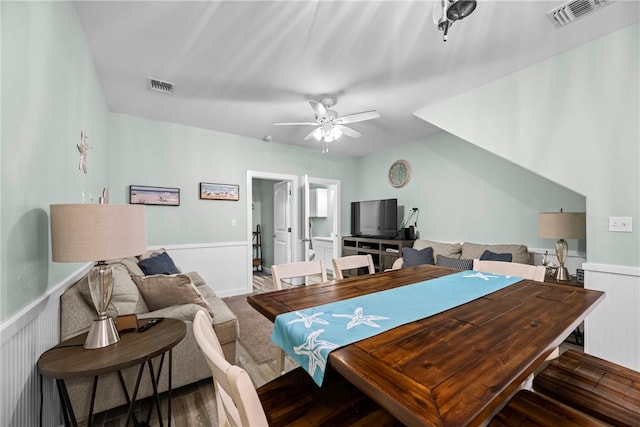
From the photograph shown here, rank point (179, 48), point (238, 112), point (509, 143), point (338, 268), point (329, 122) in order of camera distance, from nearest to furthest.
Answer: point (338, 268) → point (179, 48) → point (509, 143) → point (329, 122) → point (238, 112)

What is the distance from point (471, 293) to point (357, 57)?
202 cm

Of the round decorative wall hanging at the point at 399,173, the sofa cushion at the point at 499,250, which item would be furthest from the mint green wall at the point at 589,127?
the round decorative wall hanging at the point at 399,173

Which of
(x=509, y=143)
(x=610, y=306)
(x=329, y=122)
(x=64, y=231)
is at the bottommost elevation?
(x=610, y=306)

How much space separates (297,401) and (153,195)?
3.65 m

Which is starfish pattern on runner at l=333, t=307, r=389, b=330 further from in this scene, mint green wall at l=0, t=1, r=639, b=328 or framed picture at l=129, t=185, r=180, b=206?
framed picture at l=129, t=185, r=180, b=206

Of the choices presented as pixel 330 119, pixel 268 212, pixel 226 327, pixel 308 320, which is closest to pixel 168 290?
pixel 226 327

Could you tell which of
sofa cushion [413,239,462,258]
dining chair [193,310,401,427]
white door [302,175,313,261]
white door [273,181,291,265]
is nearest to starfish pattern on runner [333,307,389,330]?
dining chair [193,310,401,427]

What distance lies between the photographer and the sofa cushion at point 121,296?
62.5 inches

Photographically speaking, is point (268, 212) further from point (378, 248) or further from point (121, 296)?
point (121, 296)

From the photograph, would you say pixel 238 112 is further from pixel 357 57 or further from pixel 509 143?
pixel 509 143

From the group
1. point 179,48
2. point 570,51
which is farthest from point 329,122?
point 570,51

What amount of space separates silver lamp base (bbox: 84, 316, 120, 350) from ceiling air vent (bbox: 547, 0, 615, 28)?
328 cm

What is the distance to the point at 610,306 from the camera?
2090 millimetres

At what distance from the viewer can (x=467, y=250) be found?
3.69 meters
